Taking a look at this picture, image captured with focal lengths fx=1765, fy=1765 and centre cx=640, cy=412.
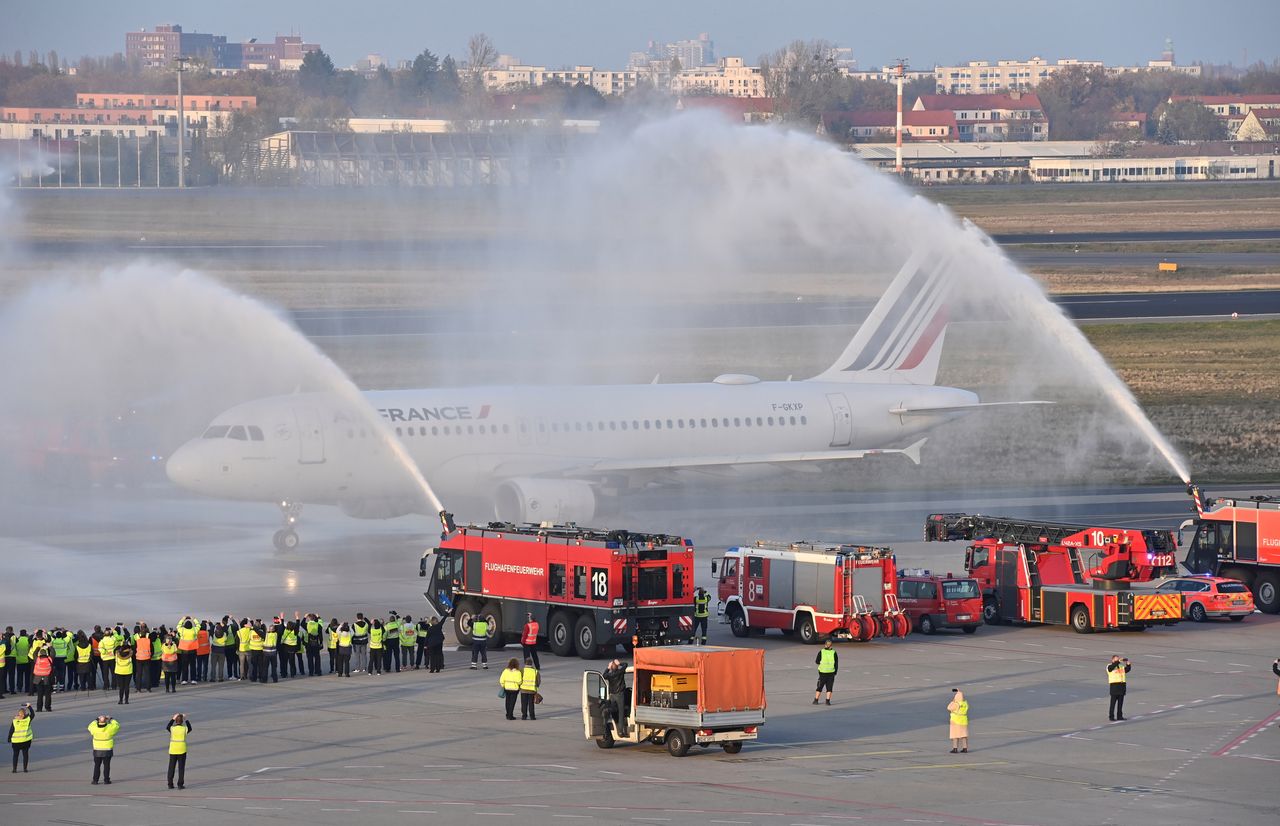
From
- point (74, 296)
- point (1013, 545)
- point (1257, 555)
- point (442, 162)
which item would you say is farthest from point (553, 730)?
point (442, 162)

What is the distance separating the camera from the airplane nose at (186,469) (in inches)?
2296

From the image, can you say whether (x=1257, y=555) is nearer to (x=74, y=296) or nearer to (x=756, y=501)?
(x=756, y=501)

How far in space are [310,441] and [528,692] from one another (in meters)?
23.9

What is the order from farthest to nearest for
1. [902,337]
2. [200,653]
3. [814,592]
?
[902,337], [814,592], [200,653]

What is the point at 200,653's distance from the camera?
1672 inches

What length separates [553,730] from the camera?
119ft

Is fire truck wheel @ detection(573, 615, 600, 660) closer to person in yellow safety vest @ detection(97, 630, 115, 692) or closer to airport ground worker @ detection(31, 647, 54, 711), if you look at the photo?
person in yellow safety vest @ detection(97, 630, 115, 692)

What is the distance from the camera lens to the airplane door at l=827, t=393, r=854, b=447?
230 ft

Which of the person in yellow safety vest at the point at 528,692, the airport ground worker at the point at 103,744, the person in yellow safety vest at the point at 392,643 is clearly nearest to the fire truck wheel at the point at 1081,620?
the person in yellow safety vest at the point at 528,692

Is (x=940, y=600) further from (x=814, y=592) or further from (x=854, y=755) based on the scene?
(x=854, y=755)

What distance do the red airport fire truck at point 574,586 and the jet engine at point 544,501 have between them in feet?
38.5

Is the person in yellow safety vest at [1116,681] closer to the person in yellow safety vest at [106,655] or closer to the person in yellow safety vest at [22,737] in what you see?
the person in yellow safety vest at [22,737]

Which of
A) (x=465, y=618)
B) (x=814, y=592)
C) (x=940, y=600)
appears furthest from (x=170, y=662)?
(x=940, y=600)

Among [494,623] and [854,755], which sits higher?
[494,623]
